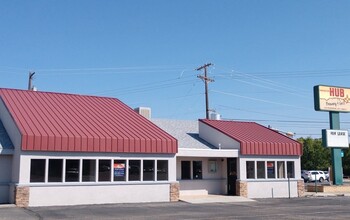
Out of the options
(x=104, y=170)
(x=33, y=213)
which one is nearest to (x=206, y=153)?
(x=104, y=170)

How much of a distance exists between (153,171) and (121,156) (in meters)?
2.07

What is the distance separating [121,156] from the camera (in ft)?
78.7

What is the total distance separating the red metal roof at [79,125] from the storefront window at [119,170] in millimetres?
664

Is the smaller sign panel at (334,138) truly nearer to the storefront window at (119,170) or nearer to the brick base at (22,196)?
the storefront window at (119,170)

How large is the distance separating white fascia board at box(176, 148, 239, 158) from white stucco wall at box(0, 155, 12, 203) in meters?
9.09

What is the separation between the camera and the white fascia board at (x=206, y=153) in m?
26.9

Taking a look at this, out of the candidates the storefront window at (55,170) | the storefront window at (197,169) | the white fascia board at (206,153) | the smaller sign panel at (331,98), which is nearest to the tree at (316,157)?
the smaller sign panel at (331,98)

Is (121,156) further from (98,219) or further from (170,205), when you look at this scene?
(98,219)

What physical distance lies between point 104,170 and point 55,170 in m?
2.52

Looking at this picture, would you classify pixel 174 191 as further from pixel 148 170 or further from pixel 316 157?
pixel 316 157

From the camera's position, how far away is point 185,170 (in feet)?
93.4

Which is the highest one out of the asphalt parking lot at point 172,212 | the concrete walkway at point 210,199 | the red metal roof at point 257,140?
the red metal roof at point 257,140

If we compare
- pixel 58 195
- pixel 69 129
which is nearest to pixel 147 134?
pixel 69 129

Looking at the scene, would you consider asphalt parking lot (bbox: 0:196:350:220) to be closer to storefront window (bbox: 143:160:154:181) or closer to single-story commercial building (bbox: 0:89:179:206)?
single-story commercial building (bbox: 0:89:179:206)
